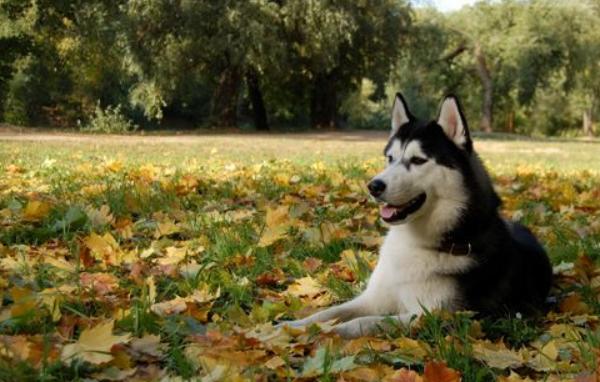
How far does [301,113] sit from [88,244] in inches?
1468

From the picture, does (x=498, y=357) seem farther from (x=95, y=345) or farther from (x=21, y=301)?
(x=21, y=301)

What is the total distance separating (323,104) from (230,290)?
32.9 m

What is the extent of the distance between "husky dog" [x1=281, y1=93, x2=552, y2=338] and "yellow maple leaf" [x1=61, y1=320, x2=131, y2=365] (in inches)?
34.8

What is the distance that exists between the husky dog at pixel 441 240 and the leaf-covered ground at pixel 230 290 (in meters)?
0.16

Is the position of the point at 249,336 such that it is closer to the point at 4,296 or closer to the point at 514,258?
the point at 4,296

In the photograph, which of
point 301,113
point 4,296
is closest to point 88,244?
point 4,296

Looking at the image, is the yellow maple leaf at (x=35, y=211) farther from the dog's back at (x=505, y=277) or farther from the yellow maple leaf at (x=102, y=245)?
the dog's back at (x=505, y=277)

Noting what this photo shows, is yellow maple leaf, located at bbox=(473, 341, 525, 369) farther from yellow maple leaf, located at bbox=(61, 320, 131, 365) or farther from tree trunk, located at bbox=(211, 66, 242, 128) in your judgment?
tree trunk, located at bbox=(211, 66, 242, 128)

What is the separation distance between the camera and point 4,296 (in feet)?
9.60

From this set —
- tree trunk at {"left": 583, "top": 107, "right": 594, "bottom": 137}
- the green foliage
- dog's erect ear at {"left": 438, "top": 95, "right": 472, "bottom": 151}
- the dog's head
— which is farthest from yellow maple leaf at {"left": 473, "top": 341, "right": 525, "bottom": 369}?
tree trunk at {"left": 583, "top": 107, "right": 594, "bottom": 137}

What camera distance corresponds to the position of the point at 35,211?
179 inches

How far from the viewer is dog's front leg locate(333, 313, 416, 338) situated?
9.07 ft

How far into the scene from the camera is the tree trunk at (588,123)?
60.1 meters

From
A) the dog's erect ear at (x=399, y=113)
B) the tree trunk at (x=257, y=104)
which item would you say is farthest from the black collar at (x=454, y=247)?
the tree trunk at (x=257, y=104)
